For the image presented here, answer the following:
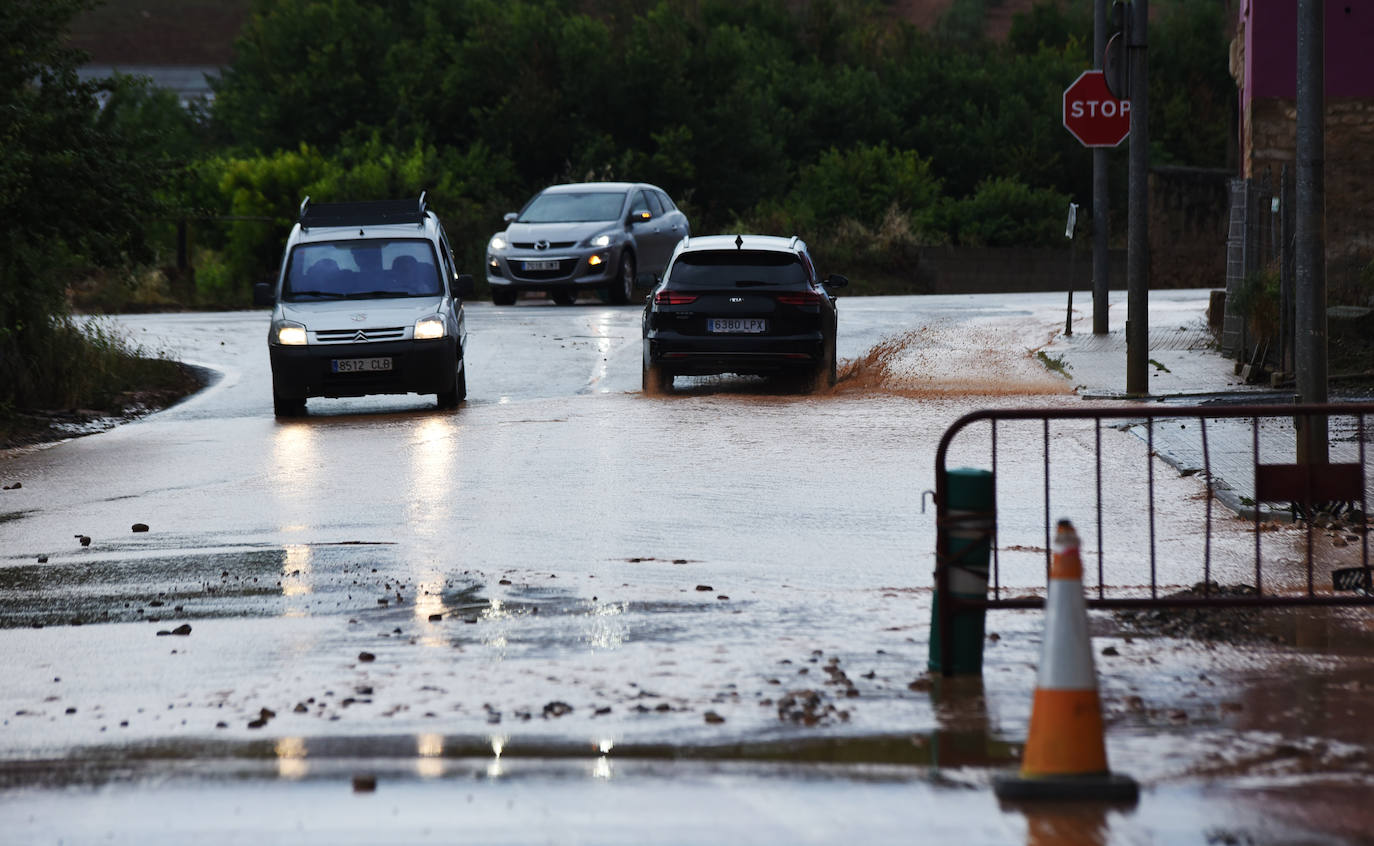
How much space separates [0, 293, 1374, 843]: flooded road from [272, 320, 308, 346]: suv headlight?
3.23m

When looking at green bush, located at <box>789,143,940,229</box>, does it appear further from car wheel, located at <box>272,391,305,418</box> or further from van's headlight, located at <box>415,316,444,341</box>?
car wheel, located at <box>272,391,305,418</box>

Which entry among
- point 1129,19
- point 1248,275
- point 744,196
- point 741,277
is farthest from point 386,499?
point 744,196

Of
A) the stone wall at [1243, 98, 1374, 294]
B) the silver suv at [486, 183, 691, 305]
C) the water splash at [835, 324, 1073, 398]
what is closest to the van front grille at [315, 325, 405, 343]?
the water splash at [835, 324, 1073, 398]

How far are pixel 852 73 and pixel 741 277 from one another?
152 ft

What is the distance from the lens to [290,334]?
1928 cm

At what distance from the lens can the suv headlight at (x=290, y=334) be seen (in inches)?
758

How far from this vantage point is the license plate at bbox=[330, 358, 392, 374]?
19.1m

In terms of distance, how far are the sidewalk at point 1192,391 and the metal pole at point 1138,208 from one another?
31cm

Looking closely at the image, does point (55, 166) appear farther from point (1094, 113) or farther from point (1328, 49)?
point (1328, 49)

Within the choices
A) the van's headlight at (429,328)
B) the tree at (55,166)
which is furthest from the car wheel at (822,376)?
the tree at (55,166)

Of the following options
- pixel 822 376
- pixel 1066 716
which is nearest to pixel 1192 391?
pixel 822 376

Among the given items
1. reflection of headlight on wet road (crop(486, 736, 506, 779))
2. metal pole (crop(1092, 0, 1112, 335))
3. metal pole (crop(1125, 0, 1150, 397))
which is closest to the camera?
reflection of headlight on wet road (crop(486, 736, 506, 779))

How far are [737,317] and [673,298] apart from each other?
0.65 meters

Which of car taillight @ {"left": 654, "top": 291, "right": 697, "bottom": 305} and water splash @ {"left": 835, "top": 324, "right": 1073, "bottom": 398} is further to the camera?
car taillight @ {"left": 654, "top": 291, "right": 697, "bottom": 305}
